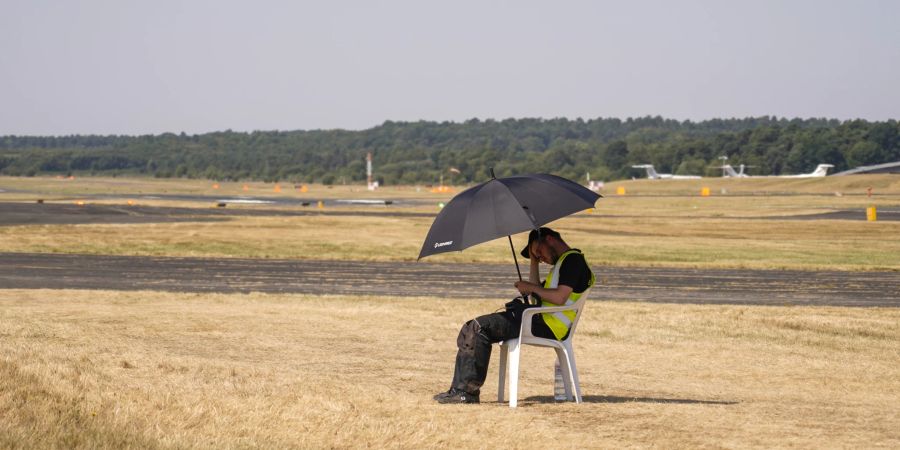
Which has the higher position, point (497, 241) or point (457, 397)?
point (457, 397)

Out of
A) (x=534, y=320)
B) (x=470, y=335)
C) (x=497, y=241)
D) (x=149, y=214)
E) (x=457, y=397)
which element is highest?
(x=534, y=320)

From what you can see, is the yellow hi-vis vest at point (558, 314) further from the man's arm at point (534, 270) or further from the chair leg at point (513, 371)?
the chair leg at point (513, 371)

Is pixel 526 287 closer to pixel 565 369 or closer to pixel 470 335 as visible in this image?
pixel 470 335

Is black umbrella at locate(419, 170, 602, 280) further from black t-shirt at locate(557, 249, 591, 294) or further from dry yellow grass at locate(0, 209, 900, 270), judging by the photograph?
dry yellow grass at locate(0, 209, 900, 270)

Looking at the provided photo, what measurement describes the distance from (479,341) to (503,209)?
1.38 metres

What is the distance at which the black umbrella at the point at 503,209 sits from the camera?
1152 cm

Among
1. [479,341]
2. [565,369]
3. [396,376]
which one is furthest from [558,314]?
[396,376]

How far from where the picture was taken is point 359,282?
104 ft

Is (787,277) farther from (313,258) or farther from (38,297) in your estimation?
(38,297)

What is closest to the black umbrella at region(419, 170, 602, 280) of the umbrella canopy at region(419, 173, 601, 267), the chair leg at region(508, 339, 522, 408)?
the umbrella canopy at region(419, 173, 601, 267)

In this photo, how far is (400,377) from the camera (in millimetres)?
14805

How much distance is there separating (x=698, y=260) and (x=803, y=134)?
157 metres

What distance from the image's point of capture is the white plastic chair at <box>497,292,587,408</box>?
1199 centimetres

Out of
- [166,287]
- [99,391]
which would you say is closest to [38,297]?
[166,287]
